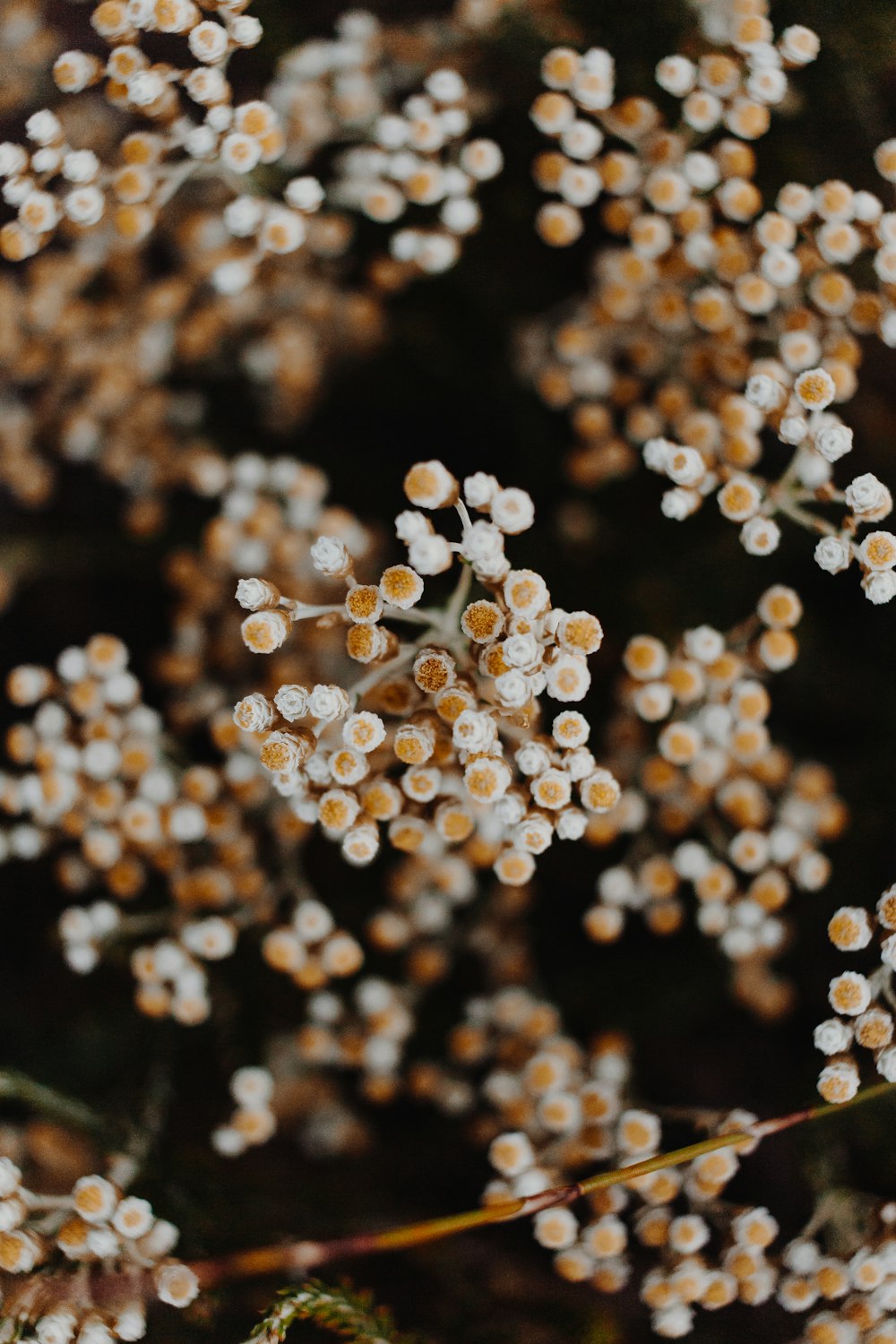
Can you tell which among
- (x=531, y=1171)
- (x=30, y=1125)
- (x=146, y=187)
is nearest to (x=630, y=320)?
(x=146, y=187)

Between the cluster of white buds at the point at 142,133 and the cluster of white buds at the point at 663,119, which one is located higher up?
the cluster of white buds at the point at 663,119

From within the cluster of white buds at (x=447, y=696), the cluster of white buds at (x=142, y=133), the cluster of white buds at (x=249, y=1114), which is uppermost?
the cluster of white buds at (x=142, y=133)

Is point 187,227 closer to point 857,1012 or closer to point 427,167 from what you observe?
point 427,167

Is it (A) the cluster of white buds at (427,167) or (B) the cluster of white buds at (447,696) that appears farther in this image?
(A) the cluster of white buds at (427,167)

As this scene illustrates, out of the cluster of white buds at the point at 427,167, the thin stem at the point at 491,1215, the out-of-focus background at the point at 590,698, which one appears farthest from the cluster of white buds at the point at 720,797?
the cluster of white buds at the point at 427,167

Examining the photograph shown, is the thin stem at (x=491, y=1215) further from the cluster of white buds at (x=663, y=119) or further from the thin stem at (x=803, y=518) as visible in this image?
the cluster of white buds at (x=663, y=119)

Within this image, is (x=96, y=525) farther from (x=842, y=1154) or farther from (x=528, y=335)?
(x=842, y=1154)
